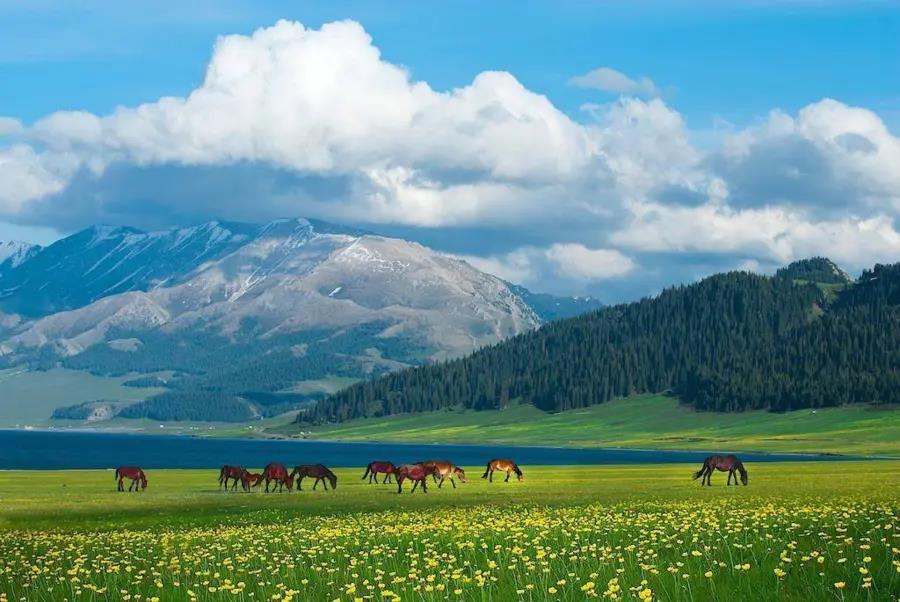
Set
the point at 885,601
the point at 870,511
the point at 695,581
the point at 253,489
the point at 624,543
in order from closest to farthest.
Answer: the point at 885,601 → the point at 695,581 → the point at 624,543 → the point at 870,511 → the point at 253,489

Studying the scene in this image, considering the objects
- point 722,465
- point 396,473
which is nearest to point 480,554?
point 396,473

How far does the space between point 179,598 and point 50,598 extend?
312cm

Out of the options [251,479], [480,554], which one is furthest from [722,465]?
[480,554]

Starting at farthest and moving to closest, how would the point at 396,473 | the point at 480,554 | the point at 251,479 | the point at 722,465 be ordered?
the point at 251,479
the point at 722,465
the point at 396,473
the point at 480,554

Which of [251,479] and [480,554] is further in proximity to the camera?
[251,479]

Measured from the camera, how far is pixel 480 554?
28.6m

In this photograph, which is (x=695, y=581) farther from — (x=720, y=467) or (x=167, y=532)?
(x=720, y=467)

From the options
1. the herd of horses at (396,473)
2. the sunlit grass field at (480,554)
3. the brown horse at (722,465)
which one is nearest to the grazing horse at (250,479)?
the herd of horses at (396,473)

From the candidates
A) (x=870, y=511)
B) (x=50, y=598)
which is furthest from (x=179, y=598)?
(x=870, y=511)

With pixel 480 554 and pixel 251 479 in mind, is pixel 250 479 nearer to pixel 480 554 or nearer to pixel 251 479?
pixel 251 479

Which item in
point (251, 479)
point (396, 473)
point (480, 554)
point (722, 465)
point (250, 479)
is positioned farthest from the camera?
point (251, 479)

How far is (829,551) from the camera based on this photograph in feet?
82.9

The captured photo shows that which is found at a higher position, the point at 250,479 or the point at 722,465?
the point at 250,479

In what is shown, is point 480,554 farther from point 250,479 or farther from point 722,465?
point 250,479
